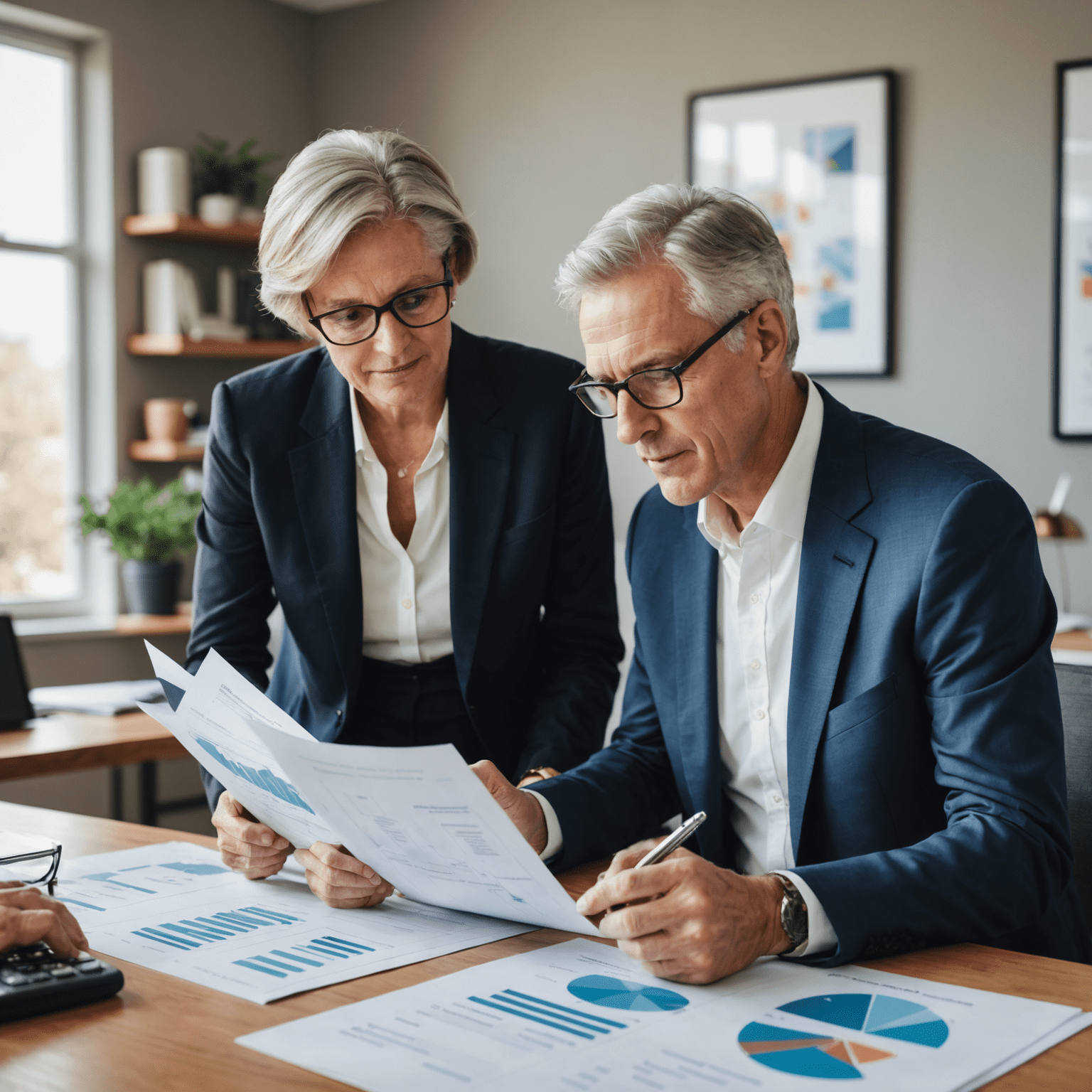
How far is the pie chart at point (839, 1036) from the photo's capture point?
0.84 meters

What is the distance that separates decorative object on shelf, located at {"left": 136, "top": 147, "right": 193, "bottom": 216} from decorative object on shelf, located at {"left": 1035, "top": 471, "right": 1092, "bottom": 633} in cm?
320

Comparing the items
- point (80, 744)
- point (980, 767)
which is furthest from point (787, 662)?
point (80, 744)

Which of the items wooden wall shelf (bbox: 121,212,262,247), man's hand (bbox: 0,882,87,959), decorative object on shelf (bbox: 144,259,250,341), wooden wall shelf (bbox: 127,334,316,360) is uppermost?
wooden wall shelf (bbox: 121,212,262,247)

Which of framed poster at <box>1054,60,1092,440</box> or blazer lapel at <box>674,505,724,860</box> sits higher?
framed poster at <box>1054,60,1092,440</box>

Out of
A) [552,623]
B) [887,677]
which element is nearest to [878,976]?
[887,677]

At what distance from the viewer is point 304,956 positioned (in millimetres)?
1083

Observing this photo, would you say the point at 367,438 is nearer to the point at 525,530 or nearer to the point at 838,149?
the point at 525,530

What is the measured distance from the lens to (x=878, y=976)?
1012mm

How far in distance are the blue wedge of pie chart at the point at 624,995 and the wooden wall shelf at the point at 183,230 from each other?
13.4ft

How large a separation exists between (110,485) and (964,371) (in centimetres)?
308

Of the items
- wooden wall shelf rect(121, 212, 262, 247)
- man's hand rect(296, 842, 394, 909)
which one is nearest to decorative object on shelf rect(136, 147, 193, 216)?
wooden wall shelf rect(121, 212, 262, 247)

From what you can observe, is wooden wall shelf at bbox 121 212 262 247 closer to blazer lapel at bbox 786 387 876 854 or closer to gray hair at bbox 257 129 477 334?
gray hair at bbox 257 129 477 334

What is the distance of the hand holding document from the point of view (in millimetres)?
1044

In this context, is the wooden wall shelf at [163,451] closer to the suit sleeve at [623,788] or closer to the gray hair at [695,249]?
the suit sleeve at [623,788]
